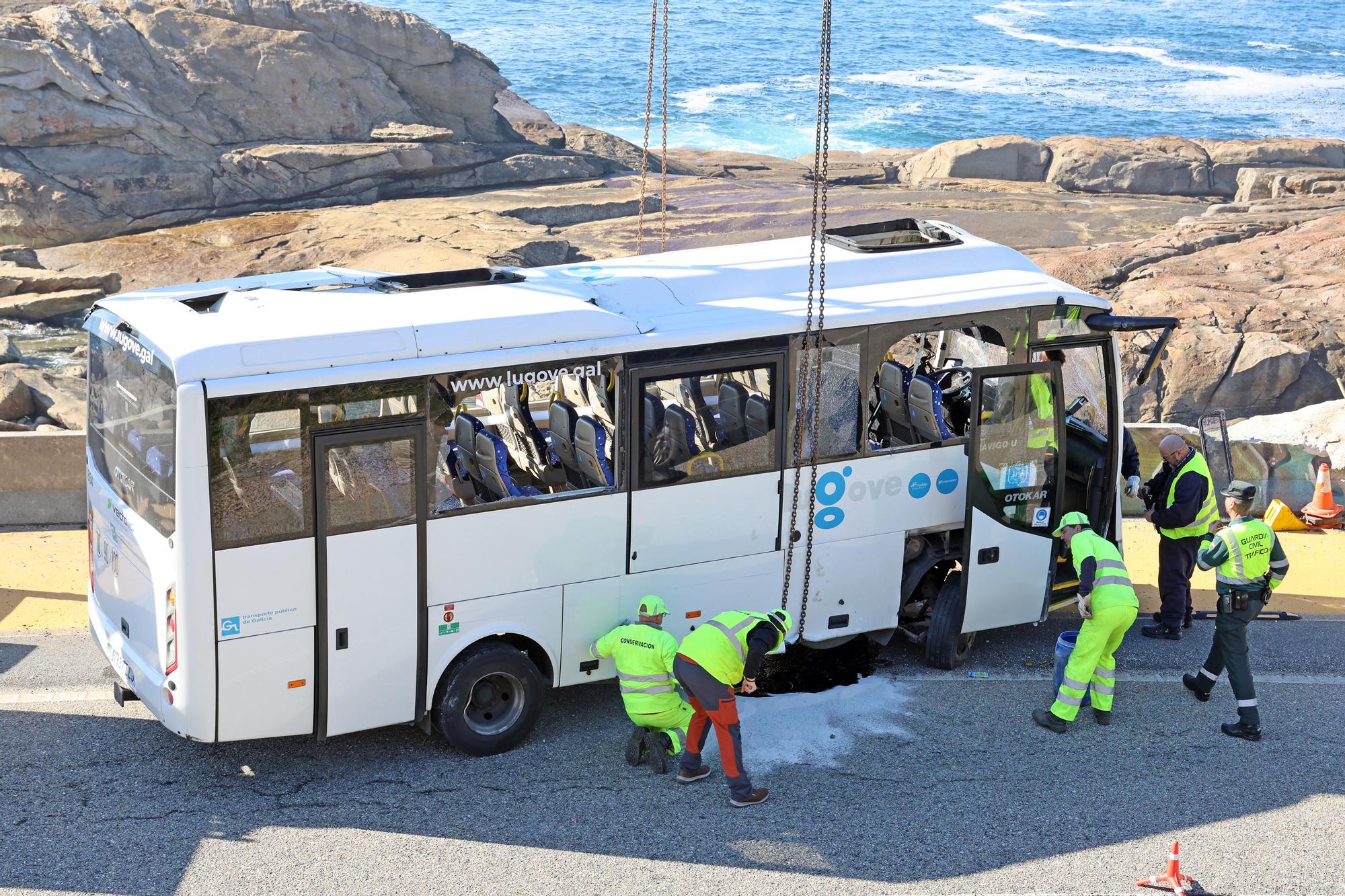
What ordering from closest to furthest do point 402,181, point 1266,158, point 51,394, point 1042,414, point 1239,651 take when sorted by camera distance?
point 1239,651, point 1042,414, point 51,394, point 402,181, point 1266,158

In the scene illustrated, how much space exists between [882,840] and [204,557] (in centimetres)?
419

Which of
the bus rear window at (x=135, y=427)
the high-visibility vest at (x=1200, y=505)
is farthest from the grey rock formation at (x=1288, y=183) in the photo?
the bus rear window at (x=135, y=427)

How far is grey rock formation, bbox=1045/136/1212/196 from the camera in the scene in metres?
39.9

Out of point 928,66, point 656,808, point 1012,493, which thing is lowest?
point 656,808

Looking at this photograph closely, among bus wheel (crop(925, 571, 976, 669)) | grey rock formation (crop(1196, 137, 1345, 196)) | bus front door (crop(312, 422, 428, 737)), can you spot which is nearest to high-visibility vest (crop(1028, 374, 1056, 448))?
bus wheel (crop(925, 571, 976, 669))

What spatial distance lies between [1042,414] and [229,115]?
32691mm

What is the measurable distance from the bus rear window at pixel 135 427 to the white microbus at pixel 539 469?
0.03 metres

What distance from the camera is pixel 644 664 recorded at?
8.28 m

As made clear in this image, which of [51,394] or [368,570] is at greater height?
[368,570]

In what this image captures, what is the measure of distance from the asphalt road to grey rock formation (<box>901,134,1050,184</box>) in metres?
33.7

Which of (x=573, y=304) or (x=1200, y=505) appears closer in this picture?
(x=573, y=304)

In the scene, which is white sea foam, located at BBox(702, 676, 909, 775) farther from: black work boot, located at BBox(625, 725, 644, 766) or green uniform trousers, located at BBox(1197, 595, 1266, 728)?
green uniform trousers, located at BBox(1197, 595, 1266, 728)

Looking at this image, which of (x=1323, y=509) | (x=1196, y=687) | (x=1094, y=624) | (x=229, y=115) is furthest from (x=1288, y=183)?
(x=1094, y=624)

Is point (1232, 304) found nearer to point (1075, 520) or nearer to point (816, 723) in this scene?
point (1075, 520)
